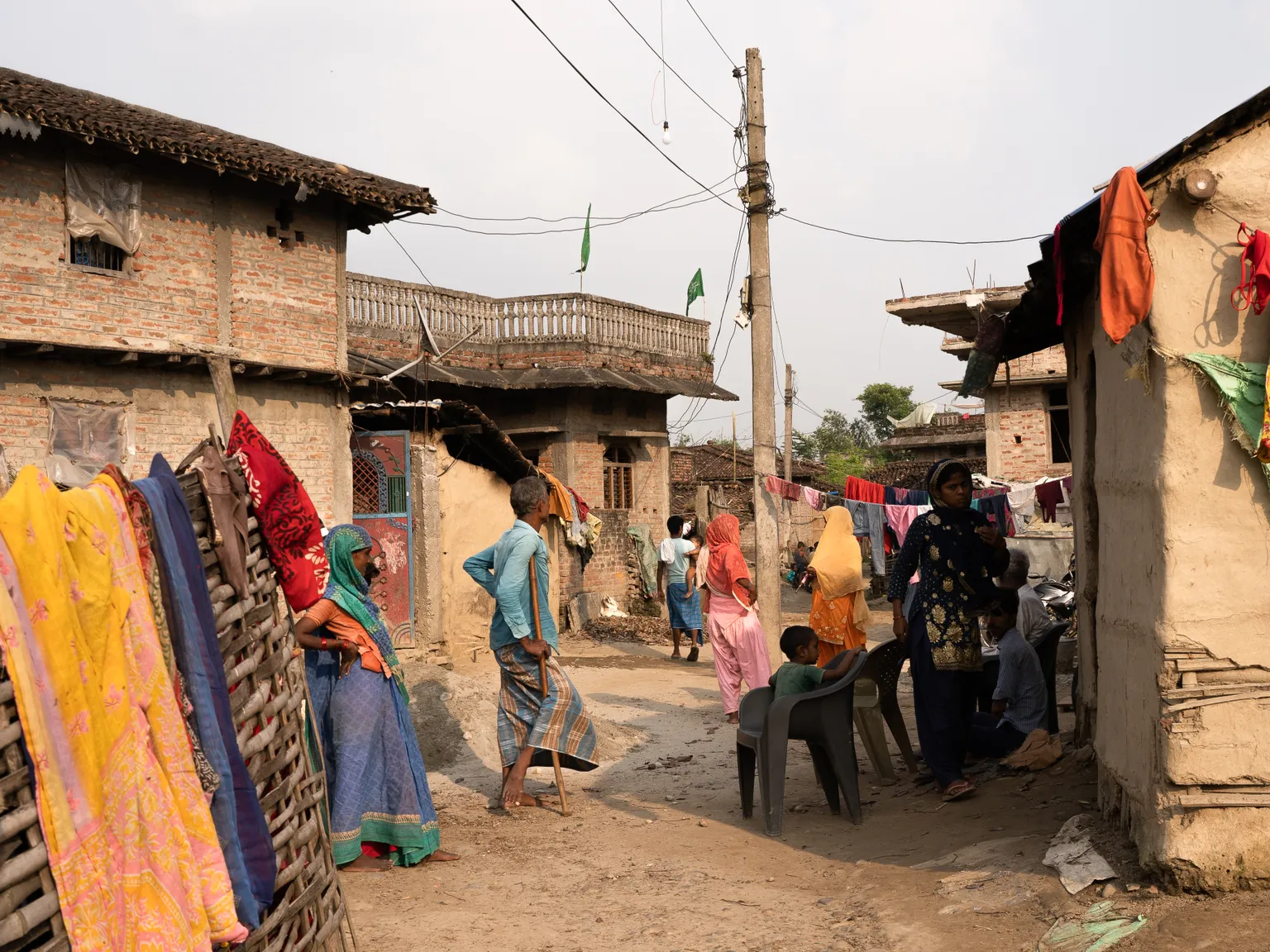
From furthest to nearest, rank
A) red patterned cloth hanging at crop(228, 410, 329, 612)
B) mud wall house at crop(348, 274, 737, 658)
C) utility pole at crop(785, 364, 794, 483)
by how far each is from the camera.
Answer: utility pole at crop(785, 364, 794, 483)
mud wall house at crop(348, 274, 737, 658)
red patterned cloth hanging at crop(228, 410, 329, 612)

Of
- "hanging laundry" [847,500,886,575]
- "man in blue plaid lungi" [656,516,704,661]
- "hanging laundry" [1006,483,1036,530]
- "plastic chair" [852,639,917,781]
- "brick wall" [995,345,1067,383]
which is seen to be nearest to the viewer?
"plastic chair" [852,639,917,781]

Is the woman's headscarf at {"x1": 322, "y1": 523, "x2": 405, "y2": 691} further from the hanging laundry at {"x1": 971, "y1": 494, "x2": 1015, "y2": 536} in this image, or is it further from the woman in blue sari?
the hanging laundry at {"x1": 971, "y1": 494, "x2": 1015, "y2": 536}

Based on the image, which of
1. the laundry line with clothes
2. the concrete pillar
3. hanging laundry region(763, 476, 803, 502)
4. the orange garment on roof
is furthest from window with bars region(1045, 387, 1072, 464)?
the laundry line with clothes

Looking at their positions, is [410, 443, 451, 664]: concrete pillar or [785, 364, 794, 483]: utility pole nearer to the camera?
[410, 443, 451, 664]: concrete pillar

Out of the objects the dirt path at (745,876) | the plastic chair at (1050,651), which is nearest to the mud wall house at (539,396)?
the dirt path at (745,876)

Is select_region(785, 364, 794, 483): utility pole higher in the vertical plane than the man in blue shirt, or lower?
higher

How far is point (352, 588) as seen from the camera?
19.3 ft

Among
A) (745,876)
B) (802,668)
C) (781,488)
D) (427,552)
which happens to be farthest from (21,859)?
(427,552)

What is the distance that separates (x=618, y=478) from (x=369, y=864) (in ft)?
54.0

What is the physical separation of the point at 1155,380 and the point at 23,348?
10.5m

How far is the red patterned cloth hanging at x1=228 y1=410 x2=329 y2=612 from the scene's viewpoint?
4.08 m

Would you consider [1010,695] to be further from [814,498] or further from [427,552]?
[427,552]

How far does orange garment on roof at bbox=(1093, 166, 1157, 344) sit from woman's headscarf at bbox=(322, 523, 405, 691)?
3.64 meters

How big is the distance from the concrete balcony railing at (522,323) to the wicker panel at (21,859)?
16051 millimetres
